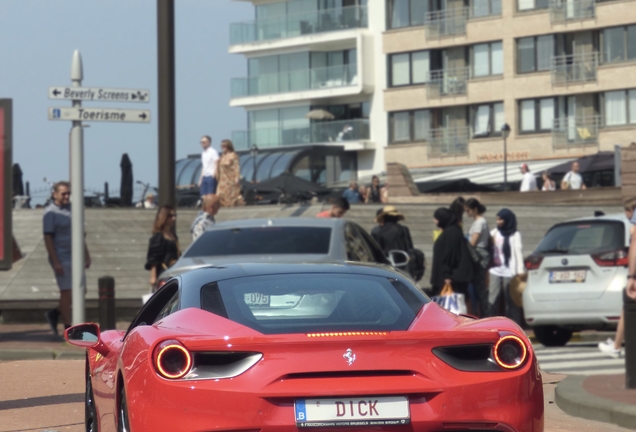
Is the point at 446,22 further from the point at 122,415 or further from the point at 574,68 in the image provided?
the point at 122,415

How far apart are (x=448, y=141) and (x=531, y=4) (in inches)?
316

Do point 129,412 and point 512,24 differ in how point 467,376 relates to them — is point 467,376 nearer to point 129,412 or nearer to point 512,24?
point 129,412

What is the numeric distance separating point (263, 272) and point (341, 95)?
6480cm

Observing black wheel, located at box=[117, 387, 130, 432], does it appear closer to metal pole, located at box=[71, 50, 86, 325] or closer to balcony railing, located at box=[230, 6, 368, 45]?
metal pole, located at box=[71, 50, 86, 325]

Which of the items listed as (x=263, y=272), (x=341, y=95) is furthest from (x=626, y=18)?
(x=263, y=272)

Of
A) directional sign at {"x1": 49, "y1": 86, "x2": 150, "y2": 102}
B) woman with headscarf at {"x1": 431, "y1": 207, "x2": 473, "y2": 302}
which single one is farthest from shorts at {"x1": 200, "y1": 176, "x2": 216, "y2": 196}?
woman with headscarf at {"x1": 431, "y1": 207, "x2": 473, "y2": 302}

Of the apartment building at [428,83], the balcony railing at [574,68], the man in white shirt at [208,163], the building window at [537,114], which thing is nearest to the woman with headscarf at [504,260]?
the man in white shirt at [208,163]

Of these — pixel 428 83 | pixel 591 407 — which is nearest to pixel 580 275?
pixel 591 407

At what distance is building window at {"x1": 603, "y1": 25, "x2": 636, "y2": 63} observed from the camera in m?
59.5

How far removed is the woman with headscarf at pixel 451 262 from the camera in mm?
15859

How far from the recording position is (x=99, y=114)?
15.3 meters

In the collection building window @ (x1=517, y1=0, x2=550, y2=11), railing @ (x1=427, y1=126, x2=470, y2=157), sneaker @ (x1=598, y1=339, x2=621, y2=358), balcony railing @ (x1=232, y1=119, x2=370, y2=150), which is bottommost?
sneaker @ (x1=598, y1=339, x2=621, y2=358)

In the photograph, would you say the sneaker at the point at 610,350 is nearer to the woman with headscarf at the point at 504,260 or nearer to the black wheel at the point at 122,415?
the woman with headscarf at the point at 504,260

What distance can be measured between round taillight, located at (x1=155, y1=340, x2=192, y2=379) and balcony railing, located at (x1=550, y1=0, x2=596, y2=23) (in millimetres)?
57192
